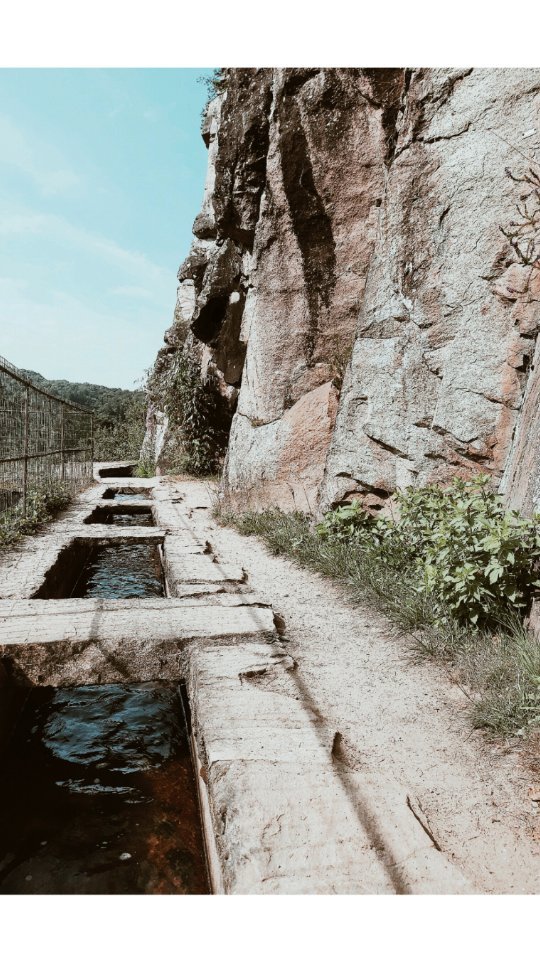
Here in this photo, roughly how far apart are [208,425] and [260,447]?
18.3 feet

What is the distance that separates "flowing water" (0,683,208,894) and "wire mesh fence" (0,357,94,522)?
4054 millimetres

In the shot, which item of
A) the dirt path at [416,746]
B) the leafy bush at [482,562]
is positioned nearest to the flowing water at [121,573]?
the dirt path at [416,746]

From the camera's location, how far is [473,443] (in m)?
4.93

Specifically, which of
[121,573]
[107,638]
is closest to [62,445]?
[121,573]

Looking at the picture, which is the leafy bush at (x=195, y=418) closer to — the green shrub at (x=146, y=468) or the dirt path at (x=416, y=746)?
the green shrub at (x=146, y=468)

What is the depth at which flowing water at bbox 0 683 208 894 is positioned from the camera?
7.06ft

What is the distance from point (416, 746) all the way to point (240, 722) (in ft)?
2.49

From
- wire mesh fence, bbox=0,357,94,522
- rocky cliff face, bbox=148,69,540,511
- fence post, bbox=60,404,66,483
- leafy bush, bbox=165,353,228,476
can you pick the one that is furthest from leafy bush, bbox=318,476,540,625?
leafy bush, bbox=165,353,228,476

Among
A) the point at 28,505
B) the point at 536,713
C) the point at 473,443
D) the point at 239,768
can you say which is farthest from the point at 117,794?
the point at 28,505

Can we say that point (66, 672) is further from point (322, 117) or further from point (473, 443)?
point (322, 117)

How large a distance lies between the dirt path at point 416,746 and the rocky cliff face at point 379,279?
134 cm

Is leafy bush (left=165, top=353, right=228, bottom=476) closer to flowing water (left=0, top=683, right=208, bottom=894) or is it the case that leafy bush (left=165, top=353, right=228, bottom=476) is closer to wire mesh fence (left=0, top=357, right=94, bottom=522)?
wire mesh fence (left=0, top=357, right=94, bottom=522)

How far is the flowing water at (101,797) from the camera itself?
2.15 metres

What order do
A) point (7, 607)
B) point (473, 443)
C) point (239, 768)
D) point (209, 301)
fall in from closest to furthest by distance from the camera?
point (239, 768) → point (7, 607) → point (473, 443) → point (209, 301)
